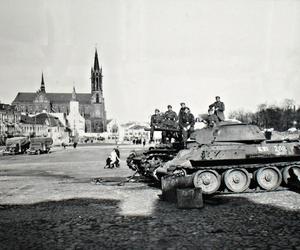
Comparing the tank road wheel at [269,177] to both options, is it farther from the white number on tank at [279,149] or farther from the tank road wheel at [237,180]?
the white number on tank at [279,149]

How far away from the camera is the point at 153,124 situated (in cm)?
1569

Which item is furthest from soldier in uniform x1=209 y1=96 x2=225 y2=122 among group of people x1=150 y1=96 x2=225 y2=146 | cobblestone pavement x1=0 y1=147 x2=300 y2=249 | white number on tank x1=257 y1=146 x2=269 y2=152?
cobblestone pavement x1=0 y1=147 x2=300 y2=249

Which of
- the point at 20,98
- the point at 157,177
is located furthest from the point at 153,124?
the point at 20,98

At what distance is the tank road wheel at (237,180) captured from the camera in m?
11.7

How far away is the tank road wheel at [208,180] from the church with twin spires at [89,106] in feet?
481

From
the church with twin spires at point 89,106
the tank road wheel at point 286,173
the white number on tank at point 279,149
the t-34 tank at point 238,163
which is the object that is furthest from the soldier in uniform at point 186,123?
the church with twin spires at point 89,106

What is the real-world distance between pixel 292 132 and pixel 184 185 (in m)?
6.39

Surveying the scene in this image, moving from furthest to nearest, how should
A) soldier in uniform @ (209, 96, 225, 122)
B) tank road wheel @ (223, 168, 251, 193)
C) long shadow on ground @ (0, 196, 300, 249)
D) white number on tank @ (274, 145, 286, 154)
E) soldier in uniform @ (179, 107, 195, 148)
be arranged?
soldier in uniform @ (179, 107, 195, 148), soldier in uniform @ (209, 96, 225, 122), white number on tank @ (274, 145, 286, 154), tank road wheel @ (223, 168, 251, 193), long shadow on ground @ (0, 196, 300, 249)

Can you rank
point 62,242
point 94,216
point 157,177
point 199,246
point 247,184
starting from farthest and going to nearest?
1. point 157,177
2. point 247,184
3. point 94,216
4. point 62,242
5. point 199,246

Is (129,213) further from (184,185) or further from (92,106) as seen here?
(92,106)

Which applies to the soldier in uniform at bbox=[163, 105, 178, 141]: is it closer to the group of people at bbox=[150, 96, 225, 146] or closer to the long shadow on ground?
the group of people at bbox=[150, 96, 225, 146]

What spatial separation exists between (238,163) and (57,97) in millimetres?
173261

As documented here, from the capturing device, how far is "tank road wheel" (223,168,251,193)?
38.4 ft

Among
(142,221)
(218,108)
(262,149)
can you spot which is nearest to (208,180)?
Answer: (262,149)
